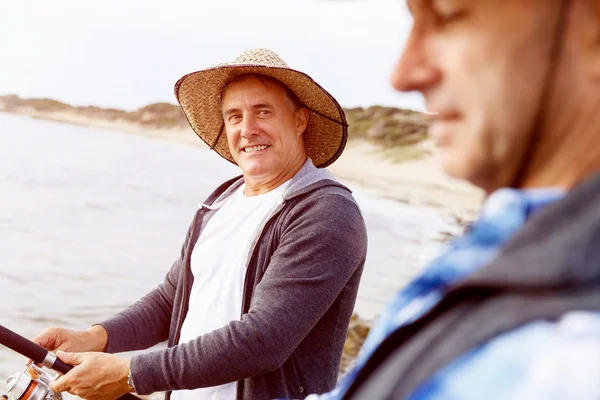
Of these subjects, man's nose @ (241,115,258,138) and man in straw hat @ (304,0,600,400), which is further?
man's nose @ (241,115,258,138)

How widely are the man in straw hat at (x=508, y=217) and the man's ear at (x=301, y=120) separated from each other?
149 centimetres

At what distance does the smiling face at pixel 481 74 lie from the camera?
0.58 metres

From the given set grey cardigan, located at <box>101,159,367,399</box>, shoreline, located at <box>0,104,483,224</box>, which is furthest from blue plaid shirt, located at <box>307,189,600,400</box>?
shoreline, located at <box>0,104,483,224</box>

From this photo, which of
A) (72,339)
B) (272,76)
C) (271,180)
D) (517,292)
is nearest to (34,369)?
(72,339)

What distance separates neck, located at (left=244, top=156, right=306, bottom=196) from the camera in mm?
2066

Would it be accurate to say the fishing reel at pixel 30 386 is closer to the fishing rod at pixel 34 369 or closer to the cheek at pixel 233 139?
the fishing rod at pixel 34 369

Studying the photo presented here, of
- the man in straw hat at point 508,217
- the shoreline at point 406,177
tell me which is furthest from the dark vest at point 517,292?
the shoreline at point 406,177

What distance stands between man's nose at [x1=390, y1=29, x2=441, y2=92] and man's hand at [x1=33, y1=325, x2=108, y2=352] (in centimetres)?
159

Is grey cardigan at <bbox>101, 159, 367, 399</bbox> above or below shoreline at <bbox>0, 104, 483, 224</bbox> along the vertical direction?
above

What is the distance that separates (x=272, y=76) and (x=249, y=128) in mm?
170

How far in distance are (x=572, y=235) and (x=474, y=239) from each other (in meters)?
0.12

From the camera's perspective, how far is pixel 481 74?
60 cm

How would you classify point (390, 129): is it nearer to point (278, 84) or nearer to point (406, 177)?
point (406, 177)

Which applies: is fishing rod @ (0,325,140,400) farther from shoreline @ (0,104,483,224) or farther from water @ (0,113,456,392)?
shoreline @ (0,104,483,224)
